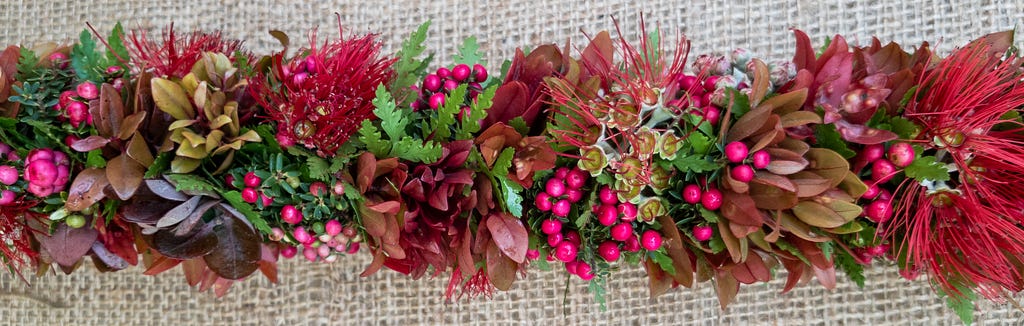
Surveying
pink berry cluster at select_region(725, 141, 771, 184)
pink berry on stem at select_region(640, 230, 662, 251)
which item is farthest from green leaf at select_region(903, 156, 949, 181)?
pink berry on stem at select_region(640, 230, 662, 251)

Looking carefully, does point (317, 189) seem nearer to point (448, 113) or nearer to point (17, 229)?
point (448, 113)

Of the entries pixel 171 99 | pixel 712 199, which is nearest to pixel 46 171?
pixel 171 99

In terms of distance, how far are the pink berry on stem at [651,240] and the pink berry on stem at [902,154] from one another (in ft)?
0.79

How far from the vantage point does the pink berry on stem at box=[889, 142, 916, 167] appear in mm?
646

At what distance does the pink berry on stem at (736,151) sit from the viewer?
2.09 ft

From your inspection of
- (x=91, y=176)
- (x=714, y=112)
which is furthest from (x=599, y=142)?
(x=91, y=176)

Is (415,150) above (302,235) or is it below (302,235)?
above

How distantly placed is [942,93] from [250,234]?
2.37 ft

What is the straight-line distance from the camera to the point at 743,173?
2.09ft

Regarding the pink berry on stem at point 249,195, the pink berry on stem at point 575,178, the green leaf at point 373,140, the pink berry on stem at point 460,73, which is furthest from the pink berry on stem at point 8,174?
the pink berry on stem at point 575,178

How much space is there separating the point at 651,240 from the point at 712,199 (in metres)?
0.08

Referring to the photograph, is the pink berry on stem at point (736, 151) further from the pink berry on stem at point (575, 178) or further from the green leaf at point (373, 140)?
the green leaf at point (373, 140)

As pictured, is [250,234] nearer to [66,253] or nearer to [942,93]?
[66,253]

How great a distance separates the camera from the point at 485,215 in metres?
0.70
